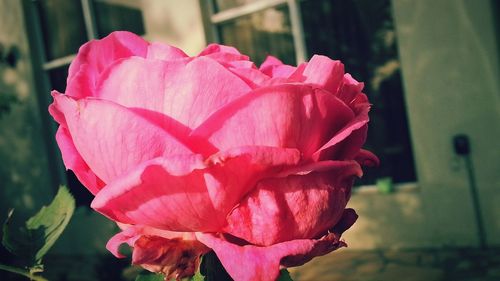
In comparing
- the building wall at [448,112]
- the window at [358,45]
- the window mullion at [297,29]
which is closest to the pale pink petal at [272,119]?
the building wall at [448,112]

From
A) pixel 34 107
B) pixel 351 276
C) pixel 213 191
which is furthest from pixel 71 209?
pixel 34 107

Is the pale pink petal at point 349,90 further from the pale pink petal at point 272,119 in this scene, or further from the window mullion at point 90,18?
the window mullion at point 90,18

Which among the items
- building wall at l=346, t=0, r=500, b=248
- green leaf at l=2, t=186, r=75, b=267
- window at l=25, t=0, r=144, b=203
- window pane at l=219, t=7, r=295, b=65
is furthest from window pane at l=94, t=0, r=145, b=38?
green leaf at l=2, t=186, r=75, b=267

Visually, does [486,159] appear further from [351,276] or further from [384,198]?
[351,276]

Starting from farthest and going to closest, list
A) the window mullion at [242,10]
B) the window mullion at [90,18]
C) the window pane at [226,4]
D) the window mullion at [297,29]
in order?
the window mullion at [90,18] → the window pane at [226,4] → the window mullion at [242,10] → the window mullion at [297,29]

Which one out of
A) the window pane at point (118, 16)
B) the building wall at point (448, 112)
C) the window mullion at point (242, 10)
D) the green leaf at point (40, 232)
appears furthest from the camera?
the window pane at point (118, 16)

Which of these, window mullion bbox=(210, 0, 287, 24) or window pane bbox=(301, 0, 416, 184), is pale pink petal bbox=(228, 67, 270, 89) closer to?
window pane bbox=(301, 0, 416, 184)
